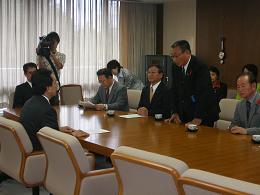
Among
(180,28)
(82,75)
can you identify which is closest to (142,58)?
(180,28)

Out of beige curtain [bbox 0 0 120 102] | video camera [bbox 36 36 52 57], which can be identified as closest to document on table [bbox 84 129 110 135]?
video camera [bbox 36 36 52 57]

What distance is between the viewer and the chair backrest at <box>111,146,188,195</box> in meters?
1.59

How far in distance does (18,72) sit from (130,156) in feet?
17.5

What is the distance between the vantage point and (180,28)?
8023mm

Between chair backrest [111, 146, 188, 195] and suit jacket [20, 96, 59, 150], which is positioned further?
suit jacket [20, 96, 59, 150]

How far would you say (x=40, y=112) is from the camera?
3.04 meters

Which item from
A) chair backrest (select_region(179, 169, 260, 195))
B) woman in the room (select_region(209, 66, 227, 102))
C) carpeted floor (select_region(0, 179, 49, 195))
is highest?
woman in the room (select_region(209, 66, 227, 102))

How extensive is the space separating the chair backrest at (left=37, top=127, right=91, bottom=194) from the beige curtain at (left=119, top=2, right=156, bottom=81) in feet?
17.9

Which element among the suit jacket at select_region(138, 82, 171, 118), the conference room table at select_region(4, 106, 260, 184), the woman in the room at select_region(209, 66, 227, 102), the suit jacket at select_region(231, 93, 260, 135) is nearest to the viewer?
the conference room table at select_region(4, 106, 260, 184)

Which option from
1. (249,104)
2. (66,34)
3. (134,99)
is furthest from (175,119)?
(66,34)

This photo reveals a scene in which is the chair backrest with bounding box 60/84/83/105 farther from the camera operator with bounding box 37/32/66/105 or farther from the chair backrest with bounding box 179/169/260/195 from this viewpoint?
the chair backrest with bounding box 179/169/260/195

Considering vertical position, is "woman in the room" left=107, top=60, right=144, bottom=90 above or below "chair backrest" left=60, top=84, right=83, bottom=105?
above

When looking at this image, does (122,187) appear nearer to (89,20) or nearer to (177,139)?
(177,139)

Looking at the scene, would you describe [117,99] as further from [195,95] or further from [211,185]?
[211,185]
